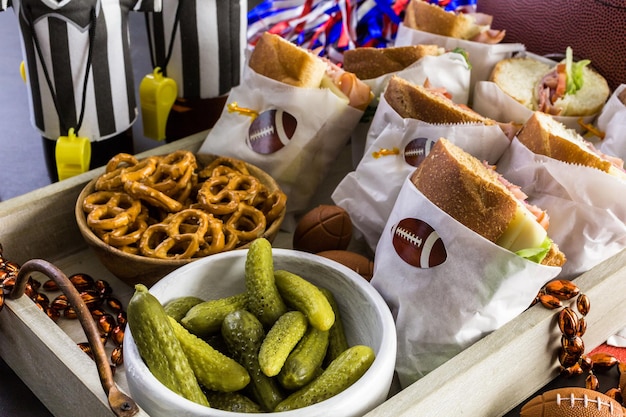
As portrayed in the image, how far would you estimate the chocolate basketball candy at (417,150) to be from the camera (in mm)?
1168

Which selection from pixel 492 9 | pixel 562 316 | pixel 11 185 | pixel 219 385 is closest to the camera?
pixel 219 385

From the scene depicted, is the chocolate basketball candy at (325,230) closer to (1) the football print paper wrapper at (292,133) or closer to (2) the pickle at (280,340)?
(1) the football print paper wrapper at (292,133)

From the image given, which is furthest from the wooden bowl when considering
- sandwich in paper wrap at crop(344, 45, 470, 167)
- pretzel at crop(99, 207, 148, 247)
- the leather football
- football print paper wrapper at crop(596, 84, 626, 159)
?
the leather football

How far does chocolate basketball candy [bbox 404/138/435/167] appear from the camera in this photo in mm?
1168

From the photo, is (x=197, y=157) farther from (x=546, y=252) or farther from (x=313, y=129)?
(x=546, y=252)

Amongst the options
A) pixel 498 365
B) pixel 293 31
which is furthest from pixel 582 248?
pixel 293 31

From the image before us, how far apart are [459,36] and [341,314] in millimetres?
777

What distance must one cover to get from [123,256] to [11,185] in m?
0.59

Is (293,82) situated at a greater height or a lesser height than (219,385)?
greater

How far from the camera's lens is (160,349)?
798mm

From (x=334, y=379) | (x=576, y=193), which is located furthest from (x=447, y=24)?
(x=334, y=379)

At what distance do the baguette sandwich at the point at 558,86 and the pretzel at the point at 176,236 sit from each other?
67 centimetres

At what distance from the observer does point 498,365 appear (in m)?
0.91

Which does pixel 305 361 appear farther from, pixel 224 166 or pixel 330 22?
pixel 330 22
